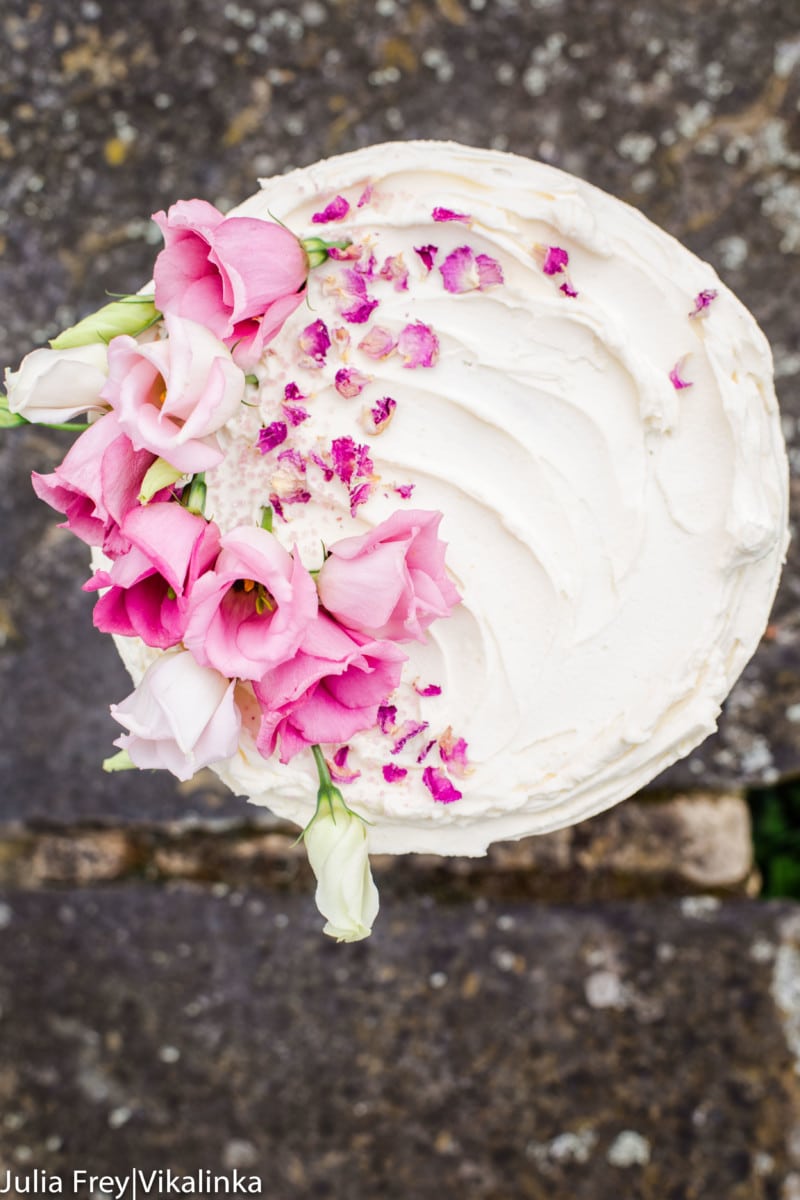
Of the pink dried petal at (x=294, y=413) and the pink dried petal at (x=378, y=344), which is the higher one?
the pink dried petal at (x=378, y=344)

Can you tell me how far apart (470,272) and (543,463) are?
0.14m

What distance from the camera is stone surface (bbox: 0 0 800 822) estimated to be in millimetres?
1046

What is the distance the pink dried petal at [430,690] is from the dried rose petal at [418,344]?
0.73 feet

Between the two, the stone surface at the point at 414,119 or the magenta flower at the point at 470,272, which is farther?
the stone surface at the point at 414,119

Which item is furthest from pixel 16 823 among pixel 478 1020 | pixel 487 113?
pixel 487 113

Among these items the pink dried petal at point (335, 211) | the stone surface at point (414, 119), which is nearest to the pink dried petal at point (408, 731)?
the pink dried petal at point (335, 211)

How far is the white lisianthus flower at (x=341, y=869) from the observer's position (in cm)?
62

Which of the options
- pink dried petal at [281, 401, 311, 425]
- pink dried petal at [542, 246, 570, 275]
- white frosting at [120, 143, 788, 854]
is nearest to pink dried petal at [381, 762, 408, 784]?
white frosting at [120, 143, 788, 854]

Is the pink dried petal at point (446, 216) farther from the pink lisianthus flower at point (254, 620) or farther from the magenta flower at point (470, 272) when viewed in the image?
the pink lisianthus flower at point (254, 620)

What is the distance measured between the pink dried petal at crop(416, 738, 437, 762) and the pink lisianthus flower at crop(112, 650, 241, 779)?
19 centimetres

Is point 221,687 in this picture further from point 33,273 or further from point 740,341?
point 33,273

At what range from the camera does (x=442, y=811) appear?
0.76 metres

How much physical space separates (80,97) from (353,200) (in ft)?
1.79

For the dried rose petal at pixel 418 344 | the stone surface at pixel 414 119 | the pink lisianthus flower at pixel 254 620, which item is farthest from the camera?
the stone surface at pixel 414 119
